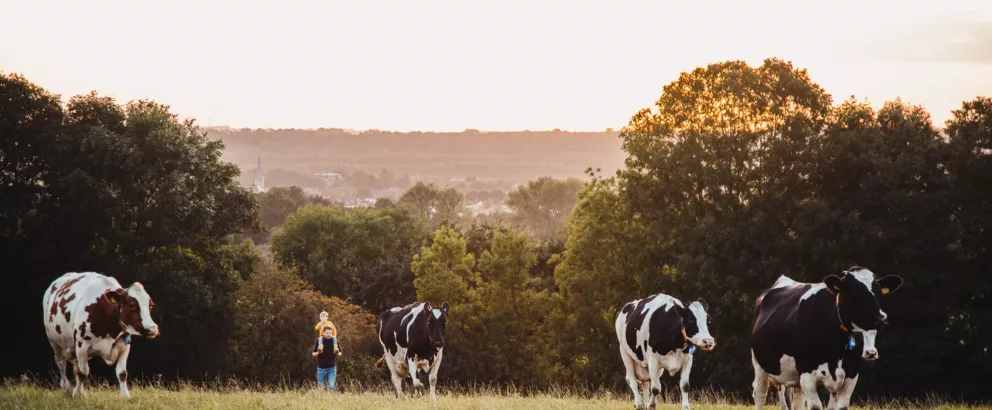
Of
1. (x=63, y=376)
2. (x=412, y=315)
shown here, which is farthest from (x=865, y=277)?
Result: (x=63, y=376)

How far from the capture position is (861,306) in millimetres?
12852

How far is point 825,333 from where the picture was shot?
13.4m

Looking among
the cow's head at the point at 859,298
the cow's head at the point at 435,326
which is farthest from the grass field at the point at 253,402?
the cow's head at the point at 859,298

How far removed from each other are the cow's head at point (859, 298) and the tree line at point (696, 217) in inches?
962

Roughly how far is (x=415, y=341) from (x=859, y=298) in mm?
12048

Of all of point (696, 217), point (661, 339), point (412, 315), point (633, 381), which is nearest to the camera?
point (661, 339)

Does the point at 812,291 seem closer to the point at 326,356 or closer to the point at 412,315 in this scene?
the point at 412,315

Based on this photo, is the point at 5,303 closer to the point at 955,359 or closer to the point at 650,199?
the point at 650,199

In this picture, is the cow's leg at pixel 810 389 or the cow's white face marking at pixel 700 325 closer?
the cow's leg at pixel 810 389

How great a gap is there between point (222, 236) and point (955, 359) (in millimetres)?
32565

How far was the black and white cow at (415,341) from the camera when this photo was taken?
21922 mm

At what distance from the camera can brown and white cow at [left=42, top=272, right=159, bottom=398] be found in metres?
18.5

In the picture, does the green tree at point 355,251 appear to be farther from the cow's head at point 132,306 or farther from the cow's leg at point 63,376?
the cow's head at point 132,306

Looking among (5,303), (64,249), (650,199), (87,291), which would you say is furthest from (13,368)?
(650,199)
